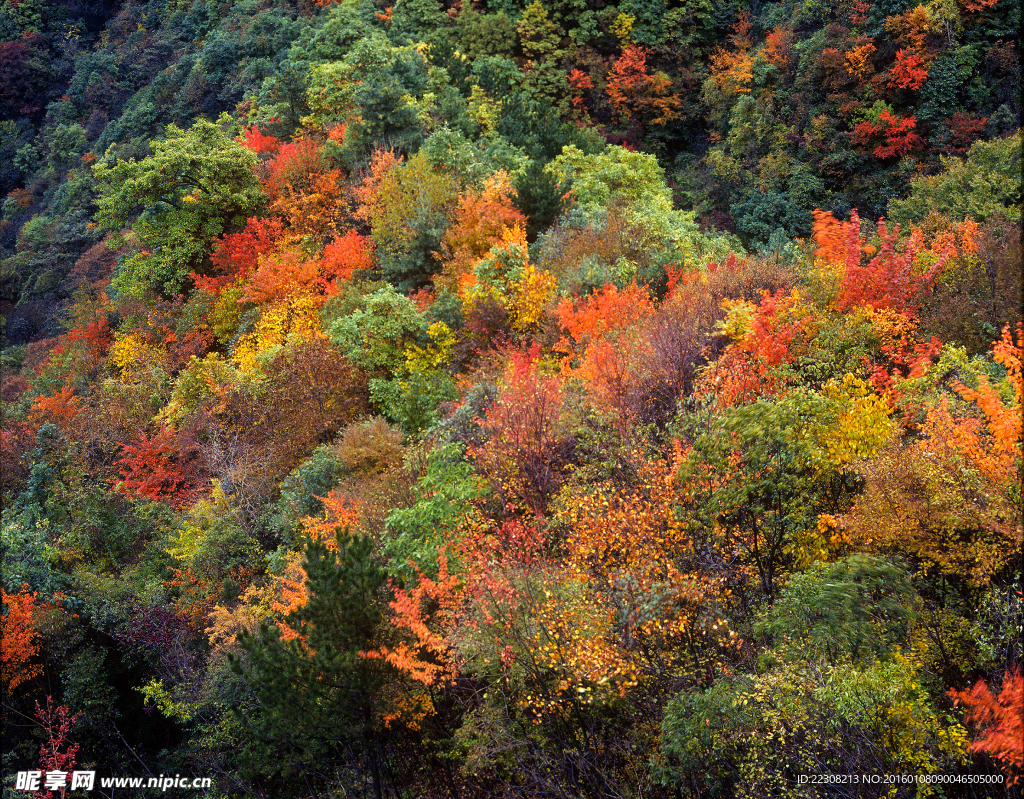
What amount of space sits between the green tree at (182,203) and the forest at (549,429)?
1.23 ft

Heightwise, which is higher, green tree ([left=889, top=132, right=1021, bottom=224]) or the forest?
green tree ([left=889, top=132, right=1021, bottom=224])

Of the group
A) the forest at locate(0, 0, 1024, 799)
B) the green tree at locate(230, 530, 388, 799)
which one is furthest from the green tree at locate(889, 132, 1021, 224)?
the green tree at locate(230, 530, 388, 799)

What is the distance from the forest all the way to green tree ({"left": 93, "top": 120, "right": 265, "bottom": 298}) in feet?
1.23

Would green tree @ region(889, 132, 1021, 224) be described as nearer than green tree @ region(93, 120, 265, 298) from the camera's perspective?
Yes

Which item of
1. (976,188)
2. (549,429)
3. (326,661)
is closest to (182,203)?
(549,429)

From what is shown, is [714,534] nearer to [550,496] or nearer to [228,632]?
[550,496]

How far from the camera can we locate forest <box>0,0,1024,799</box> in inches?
441

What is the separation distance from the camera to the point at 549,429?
19.2 metres

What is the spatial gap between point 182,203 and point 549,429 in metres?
36.6

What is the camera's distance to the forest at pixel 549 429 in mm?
11203

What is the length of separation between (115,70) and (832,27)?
81.5 metres

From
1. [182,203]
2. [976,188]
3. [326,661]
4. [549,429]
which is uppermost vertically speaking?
[976,188]

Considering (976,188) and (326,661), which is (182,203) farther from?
(976,188)

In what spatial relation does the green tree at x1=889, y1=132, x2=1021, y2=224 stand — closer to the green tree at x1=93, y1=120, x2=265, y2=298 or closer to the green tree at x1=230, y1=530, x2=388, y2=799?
the green tree at x1=230, y1=530, x2=388, y2=799
